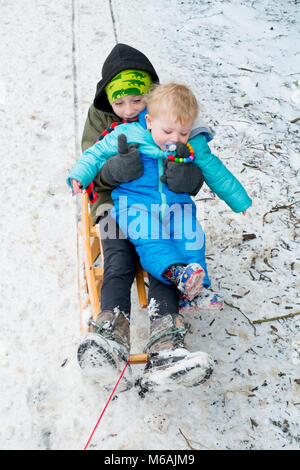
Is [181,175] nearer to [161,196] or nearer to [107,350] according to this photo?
[161,196]

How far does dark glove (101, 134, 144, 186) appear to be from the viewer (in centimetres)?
189

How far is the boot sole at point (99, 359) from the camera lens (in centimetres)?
147

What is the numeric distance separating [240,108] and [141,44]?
1.31 metres

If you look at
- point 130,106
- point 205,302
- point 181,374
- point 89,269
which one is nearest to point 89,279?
point 89,269

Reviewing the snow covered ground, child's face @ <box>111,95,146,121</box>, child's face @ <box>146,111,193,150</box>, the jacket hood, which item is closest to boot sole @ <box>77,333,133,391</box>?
the snow covered ground

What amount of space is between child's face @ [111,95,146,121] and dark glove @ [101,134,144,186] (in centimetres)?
22

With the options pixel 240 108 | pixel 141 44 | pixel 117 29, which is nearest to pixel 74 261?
pixel 240 108

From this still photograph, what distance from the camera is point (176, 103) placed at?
1784 millimetres

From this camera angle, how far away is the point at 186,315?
2137mm

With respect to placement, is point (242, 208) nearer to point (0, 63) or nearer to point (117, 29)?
point (0, 63)

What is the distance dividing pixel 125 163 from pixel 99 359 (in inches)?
33.3

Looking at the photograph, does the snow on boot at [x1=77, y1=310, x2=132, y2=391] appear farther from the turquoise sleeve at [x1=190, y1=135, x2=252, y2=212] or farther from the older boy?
the turquoise sleeve at [x1=190, y1=135, x2=252, y2=212]

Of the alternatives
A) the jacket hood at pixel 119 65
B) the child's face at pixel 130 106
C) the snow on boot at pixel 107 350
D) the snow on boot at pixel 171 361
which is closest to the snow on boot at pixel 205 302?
the snow on boot at pixel 171 361

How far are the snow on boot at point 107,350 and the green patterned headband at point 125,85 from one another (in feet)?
3.44
